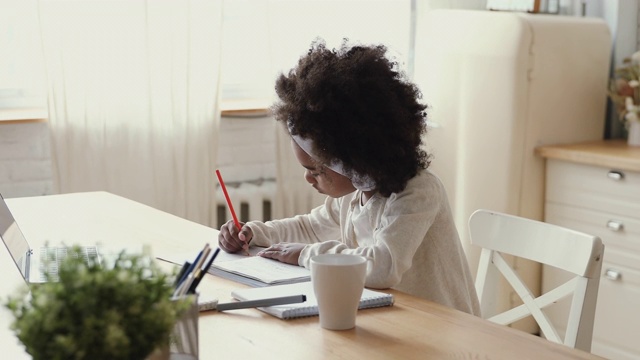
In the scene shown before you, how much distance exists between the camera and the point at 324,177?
1.88 m

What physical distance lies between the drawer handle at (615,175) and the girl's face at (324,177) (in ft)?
5.04

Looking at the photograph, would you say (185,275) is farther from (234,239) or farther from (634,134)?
(634,134)

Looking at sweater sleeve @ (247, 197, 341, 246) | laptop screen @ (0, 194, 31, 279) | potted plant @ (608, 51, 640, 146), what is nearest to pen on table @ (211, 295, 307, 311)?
laptop screen @ (0, 194, 31, 279)

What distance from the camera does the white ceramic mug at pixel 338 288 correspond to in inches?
53.1

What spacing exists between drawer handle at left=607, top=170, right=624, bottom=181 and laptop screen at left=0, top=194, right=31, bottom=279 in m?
2.04

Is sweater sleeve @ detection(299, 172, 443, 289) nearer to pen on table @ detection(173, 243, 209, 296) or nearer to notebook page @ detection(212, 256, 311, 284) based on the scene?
notebook page @ detection(212, 256, 311, 284)

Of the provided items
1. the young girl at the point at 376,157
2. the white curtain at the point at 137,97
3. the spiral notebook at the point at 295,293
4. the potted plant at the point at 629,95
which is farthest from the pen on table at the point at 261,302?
the potted plant at the point at 629,95

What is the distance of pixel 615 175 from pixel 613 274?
33 cm

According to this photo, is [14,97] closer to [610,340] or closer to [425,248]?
[425,248]

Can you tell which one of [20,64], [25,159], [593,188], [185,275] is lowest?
[593,188]

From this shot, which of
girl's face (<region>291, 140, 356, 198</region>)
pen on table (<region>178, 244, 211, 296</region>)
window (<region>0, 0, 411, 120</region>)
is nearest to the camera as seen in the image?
pen on table (<region>178, 244, 211, 296</region>)

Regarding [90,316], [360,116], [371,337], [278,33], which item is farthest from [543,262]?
[278,33]

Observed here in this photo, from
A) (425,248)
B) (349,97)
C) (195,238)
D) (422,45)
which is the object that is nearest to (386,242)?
(425,248)

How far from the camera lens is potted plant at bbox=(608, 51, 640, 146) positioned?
11.2 ft
